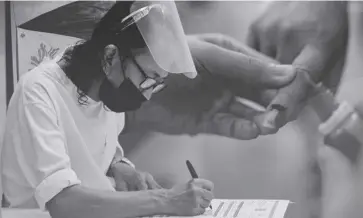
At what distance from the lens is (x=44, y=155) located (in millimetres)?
1339

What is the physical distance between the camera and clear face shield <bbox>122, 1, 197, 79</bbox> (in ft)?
4.46

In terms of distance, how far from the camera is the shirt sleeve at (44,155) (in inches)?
51.6

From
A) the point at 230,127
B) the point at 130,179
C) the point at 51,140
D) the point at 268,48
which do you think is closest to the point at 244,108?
the point at 230,127

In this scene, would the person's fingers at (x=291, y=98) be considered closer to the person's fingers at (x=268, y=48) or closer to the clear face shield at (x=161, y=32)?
the person's fingers at (x=268, y=48)

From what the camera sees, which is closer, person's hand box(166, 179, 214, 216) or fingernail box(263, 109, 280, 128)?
person's hand box(166, 179, 214, 216)

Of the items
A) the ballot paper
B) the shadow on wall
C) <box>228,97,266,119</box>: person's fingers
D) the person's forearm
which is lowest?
the ballot paper

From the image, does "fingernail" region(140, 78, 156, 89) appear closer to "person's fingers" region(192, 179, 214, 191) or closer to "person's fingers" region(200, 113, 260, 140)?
"person's fingers" region(200, 113, 260, 140)

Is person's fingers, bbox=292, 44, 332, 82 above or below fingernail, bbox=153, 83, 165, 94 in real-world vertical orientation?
above

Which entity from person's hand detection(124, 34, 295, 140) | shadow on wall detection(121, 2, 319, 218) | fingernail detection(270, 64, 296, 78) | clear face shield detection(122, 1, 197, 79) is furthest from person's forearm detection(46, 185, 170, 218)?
fingernail detection(270, 64, 296, 78)

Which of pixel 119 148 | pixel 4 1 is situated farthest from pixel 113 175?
pixel 4 1

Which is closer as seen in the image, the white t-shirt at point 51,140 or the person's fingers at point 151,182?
the white t-shirt at point 51,140

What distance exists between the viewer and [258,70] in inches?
58.5

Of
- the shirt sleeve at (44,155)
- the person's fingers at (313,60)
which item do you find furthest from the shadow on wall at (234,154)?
the shirt sleeve at (44,155)

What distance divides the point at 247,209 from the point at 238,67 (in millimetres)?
421
